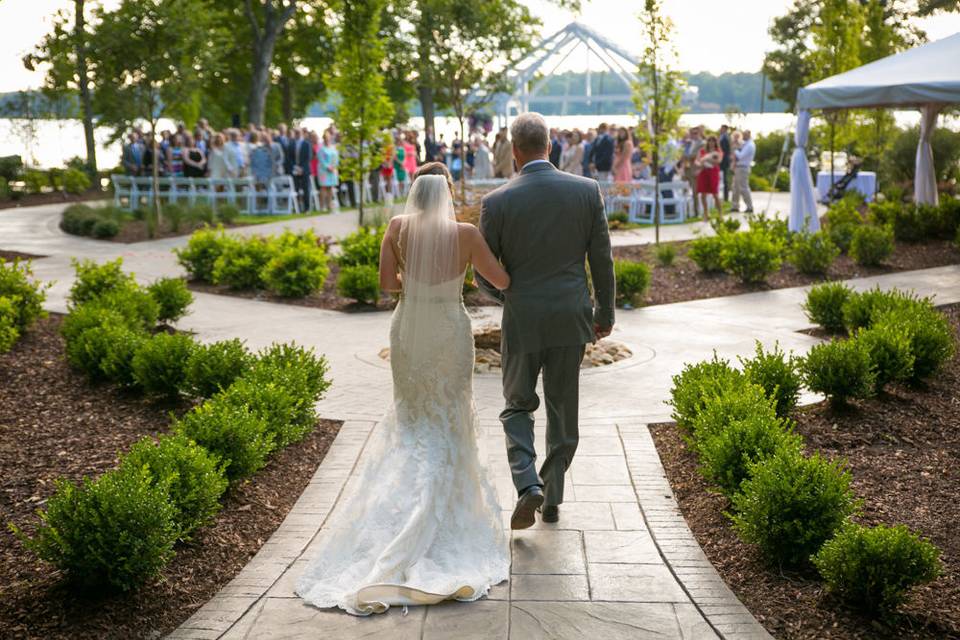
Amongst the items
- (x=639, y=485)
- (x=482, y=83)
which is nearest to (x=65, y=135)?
(x=482, y=83)

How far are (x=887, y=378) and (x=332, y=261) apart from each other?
968 cm

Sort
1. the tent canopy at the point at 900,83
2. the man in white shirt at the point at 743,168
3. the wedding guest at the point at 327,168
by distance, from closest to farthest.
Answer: the tent canopy at the point at 900,83, the man in white shirt at the point at 743,168, the wedding guest at the point at 327,168

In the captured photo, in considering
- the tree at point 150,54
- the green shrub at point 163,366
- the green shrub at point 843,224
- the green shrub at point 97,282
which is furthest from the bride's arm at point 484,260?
the tree at point 150,54

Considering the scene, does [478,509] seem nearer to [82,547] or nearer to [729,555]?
[729,555]

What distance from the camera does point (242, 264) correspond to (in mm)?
13203

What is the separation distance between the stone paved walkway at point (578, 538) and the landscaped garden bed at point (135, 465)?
0.73 feet

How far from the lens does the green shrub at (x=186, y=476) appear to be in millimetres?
4828

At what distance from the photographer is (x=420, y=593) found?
14.1 feet

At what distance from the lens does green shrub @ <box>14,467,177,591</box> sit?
13.9 feet

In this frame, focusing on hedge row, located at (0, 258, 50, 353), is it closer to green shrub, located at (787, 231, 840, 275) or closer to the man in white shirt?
green shrub, located at (787, 231, 840, 275)

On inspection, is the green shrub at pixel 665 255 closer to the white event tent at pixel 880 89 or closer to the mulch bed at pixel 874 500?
Result: the white event tent at pixel 880 89

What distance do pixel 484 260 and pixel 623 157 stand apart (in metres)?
18.4

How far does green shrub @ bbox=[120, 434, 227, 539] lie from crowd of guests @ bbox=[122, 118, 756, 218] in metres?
18.0

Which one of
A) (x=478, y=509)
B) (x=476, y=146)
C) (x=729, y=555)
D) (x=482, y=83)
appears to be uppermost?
(x=482, y=83)
